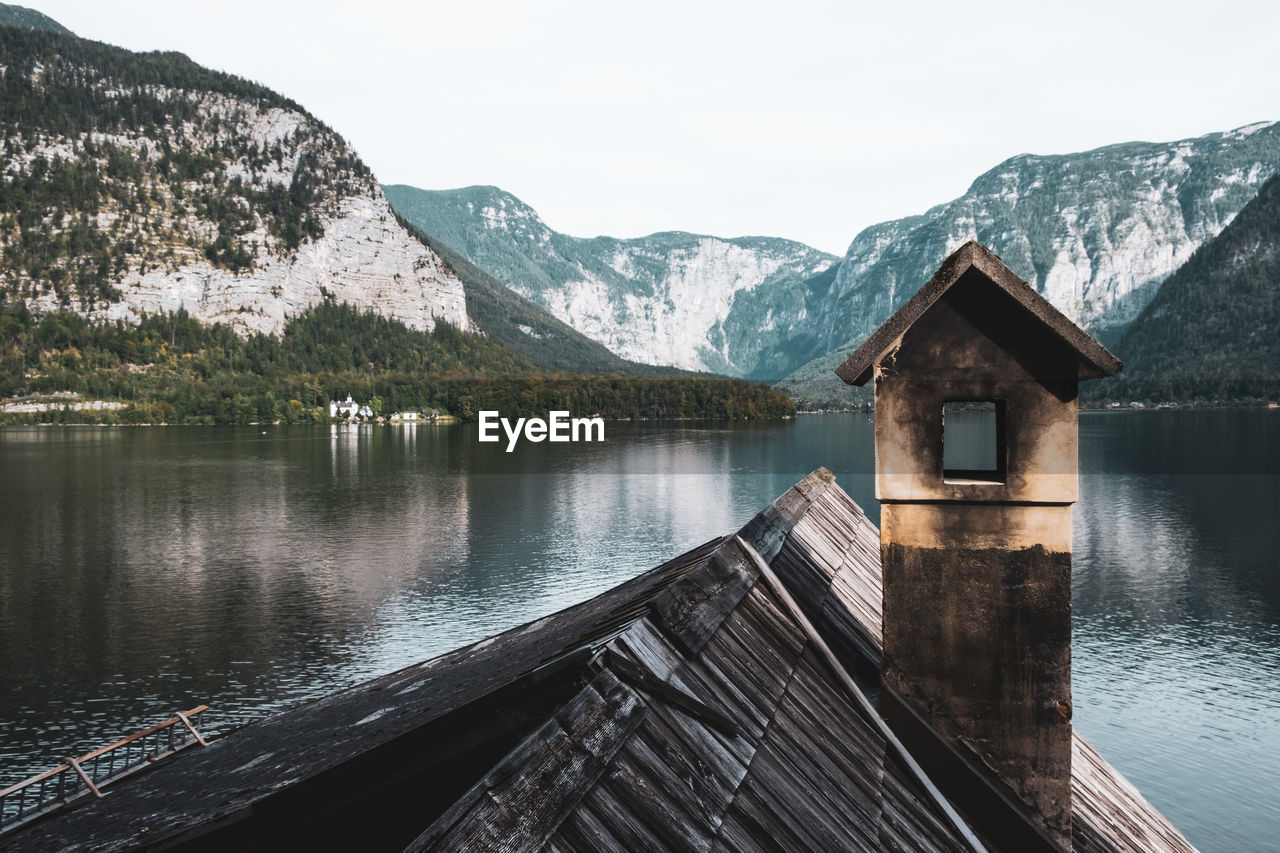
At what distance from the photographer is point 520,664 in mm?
6691

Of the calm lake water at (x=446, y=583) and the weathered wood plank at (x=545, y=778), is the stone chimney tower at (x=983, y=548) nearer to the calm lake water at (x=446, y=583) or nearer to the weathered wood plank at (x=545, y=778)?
the weathered wood plank at (x=545, y=778)

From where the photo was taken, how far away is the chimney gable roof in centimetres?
662

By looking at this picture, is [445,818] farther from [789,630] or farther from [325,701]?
[325,701]

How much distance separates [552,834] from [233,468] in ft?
382

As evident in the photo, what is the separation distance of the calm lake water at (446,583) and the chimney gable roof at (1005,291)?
21.7 meters

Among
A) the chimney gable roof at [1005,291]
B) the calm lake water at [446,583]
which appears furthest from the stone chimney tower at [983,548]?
the calm lake water at [446,583]

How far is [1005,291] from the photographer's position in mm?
6758

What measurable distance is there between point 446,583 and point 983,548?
4526 centimetres

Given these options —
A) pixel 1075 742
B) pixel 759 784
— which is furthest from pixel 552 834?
pixel 1075 742

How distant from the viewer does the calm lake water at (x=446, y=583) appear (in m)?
30.0

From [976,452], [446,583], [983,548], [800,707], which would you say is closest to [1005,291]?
[983,548]

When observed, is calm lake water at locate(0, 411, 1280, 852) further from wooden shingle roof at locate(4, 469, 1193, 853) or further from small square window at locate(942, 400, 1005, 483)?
wooden shingle roof at locate(4, 469, 1193, 853)

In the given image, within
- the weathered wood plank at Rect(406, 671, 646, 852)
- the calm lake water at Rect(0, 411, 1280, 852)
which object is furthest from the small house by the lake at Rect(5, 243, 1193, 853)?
the calm lake water at Rect(0, 411, 1280, 852)

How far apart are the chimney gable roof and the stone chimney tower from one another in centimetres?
2
